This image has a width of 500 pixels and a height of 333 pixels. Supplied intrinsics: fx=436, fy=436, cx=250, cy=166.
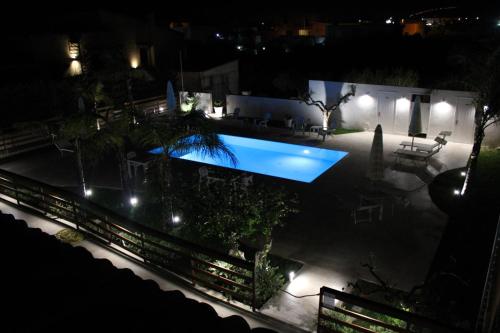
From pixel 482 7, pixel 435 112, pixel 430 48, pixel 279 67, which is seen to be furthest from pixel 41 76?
pixel 482 7

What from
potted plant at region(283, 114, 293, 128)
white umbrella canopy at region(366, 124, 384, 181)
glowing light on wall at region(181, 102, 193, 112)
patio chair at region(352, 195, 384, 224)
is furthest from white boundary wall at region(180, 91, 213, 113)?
patio chair at region(352, 195, 384, 224)

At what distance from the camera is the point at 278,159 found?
15.5 meters

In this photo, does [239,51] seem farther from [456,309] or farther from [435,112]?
[456,309]

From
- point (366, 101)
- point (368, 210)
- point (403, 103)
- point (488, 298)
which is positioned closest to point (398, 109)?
point (403, 103)

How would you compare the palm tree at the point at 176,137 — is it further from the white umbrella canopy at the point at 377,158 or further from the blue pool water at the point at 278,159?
the blue pool water at the point at 278,159

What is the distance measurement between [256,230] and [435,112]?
35.1ft

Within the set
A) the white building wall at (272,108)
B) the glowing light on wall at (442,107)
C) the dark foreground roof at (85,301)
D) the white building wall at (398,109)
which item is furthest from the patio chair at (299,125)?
the dark foreground roof at (85,301)

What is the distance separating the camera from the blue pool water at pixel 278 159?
14055mm

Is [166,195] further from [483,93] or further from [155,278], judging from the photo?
[483,93]

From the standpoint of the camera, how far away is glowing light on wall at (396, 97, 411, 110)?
52.1 ft

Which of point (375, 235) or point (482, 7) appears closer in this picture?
point (375, 235)

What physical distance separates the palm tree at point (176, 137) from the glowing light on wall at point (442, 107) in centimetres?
1018

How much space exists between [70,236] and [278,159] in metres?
9.37

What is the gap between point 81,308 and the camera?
3189 mm
